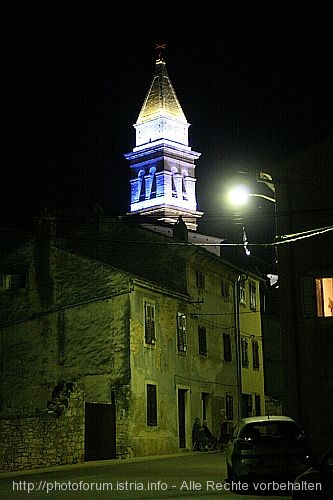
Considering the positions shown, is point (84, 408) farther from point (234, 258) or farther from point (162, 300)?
point (234, 258)

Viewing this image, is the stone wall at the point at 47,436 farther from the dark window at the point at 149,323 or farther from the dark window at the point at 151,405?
the dark window at the point at 149,323

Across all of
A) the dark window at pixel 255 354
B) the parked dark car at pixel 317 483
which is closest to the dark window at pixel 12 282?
the dark window at pixel 255 354

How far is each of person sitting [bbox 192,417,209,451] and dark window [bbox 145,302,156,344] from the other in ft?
16.1

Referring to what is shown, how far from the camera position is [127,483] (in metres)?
18.6

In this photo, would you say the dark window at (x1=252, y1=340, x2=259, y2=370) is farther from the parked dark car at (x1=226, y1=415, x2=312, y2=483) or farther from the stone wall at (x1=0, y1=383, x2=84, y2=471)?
the parked dark car at (x1=226, y1=415, x2=312, y2=483)

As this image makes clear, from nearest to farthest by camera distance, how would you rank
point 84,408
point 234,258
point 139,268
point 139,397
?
point 84,408 → point 139,397 → point 139,268 → point 234,258

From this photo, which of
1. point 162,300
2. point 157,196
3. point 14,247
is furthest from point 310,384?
point 157,196

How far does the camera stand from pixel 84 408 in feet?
92.8

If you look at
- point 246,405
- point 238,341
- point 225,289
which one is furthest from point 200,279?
point 246,405

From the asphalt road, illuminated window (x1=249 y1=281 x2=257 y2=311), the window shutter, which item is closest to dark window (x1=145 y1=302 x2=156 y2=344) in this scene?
the asphalt road

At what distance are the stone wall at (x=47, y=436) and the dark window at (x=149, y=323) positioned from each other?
20.9ft

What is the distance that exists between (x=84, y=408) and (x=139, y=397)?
5.26 m

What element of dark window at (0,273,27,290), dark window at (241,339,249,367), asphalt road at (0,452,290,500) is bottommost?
asphalt road at (0,452,290,500)

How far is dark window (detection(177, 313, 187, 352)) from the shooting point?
38284 millimetres
